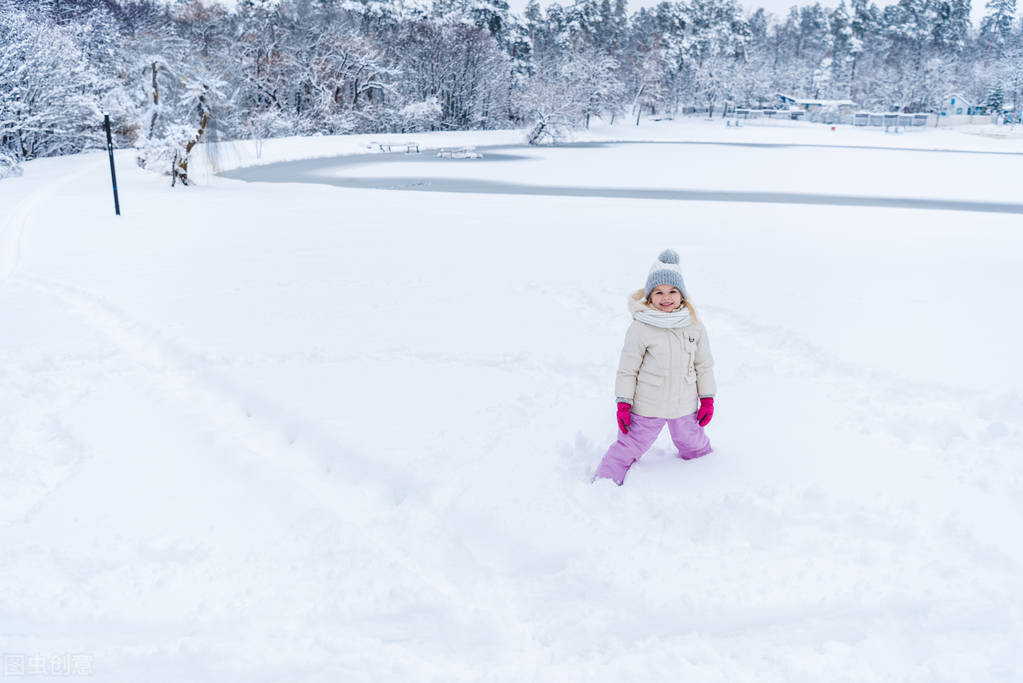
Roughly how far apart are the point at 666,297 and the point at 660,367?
0.39 metres

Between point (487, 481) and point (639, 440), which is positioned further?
point (487, 481)

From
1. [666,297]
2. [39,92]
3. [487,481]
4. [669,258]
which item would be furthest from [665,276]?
[39,92]

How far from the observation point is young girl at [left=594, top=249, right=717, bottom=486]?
3811 millimetres

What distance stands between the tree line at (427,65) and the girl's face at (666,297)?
17.9 meters

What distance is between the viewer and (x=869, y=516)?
367 cm

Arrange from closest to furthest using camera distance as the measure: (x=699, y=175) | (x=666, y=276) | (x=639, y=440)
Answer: (x=666, y=276)
(x=639, y=440)
(x=699, y=175)

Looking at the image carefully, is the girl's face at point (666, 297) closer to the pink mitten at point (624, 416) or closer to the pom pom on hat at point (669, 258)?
the pom pom on hat at point (669, 258)

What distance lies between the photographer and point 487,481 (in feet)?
13.6

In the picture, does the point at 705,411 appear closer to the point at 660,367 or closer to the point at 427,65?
the point at 660,367

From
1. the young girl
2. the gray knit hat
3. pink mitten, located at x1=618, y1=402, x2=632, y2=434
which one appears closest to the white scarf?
the young girl

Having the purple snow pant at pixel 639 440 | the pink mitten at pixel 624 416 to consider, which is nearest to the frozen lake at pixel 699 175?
the purple snow pant at pixel 639 440

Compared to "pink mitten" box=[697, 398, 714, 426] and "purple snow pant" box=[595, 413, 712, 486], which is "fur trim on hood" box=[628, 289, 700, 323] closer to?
"pink mitten" box=[697, 398, 714, 426]

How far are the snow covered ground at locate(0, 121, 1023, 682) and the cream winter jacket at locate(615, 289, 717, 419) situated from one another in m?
0.50

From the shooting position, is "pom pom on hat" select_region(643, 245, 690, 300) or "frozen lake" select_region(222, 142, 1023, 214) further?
"frozen lake" select_region(222, 142, 1023, 214)
